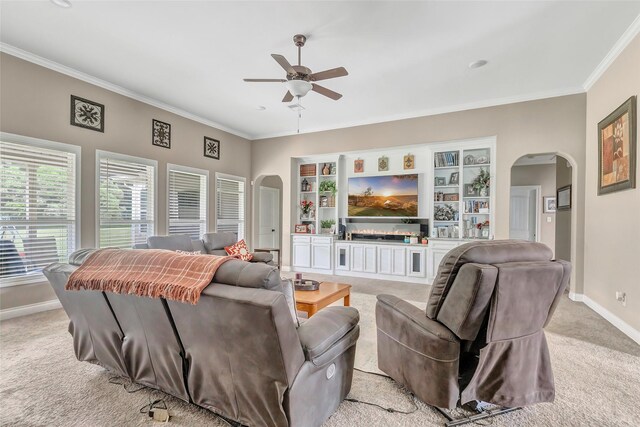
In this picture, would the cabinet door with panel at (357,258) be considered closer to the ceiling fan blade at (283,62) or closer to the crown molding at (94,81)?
the crown molding at (94,81)

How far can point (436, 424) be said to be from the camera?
180 cm

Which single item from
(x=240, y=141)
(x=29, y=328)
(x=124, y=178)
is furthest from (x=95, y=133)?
(x=240, y=141)

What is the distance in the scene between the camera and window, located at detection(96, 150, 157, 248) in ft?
14.7

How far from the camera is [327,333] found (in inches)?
66.8

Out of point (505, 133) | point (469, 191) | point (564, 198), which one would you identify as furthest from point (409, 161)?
point (564, 198)

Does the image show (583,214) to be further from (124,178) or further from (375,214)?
(124,178)

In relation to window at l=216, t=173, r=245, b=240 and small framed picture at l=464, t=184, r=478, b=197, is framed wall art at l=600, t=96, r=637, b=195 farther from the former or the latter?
window at l=216, t=173, r=245, b=240

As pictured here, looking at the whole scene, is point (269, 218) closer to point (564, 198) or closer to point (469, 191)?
point (469, 191)

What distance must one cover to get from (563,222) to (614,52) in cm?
317

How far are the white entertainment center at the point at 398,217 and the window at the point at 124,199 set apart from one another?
2.92 m

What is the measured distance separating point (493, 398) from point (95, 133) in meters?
5.31

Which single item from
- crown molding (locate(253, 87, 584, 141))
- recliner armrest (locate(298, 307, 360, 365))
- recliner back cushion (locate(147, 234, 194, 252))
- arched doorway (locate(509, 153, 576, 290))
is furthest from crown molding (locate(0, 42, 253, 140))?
arched doorway (locate(509, 153, 576, 290))

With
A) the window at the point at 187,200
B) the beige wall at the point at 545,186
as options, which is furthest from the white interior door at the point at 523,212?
the window at the point at 187,200

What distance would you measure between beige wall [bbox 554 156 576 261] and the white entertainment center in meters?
1.44
